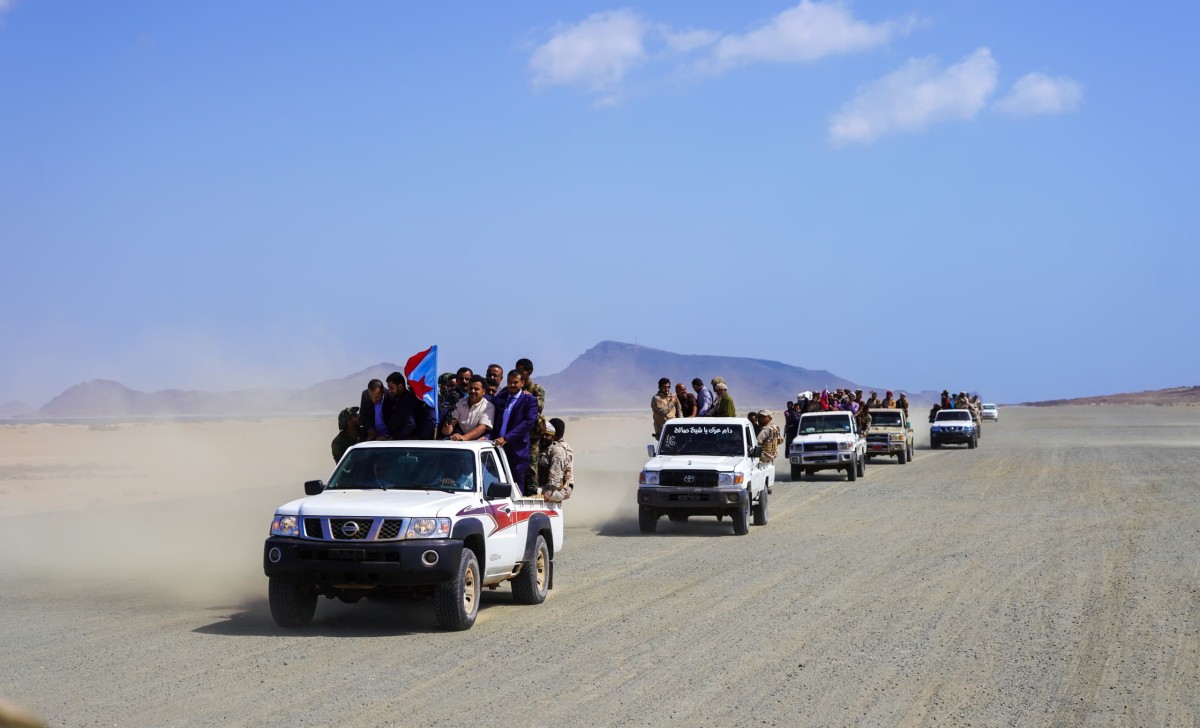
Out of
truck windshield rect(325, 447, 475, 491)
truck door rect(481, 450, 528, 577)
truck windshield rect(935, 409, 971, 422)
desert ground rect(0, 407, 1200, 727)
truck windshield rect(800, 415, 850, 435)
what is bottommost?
Answer: desert ground rect(0, 407, 1200, 727)

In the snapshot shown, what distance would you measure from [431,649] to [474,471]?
1939 mm

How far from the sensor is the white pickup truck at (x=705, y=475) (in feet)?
61.6

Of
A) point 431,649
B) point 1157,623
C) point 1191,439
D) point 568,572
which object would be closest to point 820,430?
point 568,572

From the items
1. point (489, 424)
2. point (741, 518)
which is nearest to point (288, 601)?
point (489, 424)

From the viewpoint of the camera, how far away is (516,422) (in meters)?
13.0

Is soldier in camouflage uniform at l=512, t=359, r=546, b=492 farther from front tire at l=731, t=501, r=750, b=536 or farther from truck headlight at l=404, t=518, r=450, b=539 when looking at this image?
front tire at l=731, t=501, r=750, b=536

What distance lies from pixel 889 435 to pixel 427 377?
2716 cm

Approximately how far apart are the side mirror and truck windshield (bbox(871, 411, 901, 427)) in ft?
99.3

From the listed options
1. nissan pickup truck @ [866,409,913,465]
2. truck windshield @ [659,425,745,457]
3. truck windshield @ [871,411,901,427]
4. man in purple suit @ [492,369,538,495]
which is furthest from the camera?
truck windshield @ [871,411,901,427]

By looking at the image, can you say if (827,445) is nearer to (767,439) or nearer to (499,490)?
(767,439)

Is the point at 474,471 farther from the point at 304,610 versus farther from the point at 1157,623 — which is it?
the point at 1157,623

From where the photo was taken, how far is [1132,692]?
8141mm

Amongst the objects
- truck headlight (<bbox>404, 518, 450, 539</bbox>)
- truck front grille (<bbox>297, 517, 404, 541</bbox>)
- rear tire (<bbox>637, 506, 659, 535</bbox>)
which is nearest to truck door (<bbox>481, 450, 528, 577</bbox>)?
truck headlight (<bbox>404, 518, 450, 539</bbox>)

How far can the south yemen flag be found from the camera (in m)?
13.9
